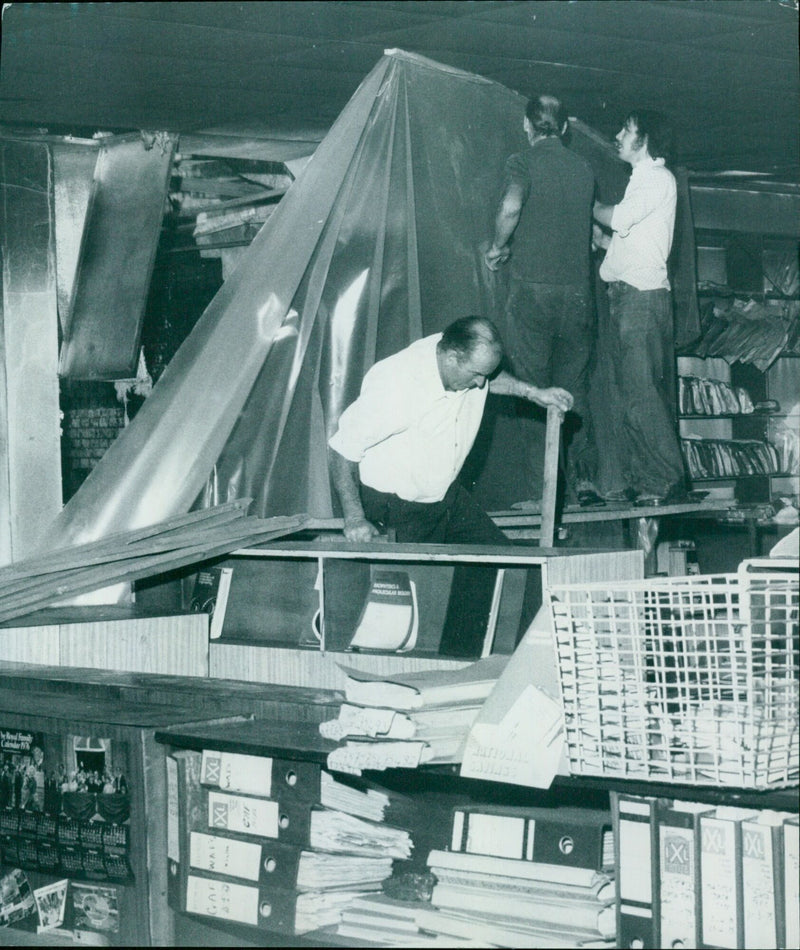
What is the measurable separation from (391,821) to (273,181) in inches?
202

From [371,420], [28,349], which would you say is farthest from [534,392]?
[28,349]

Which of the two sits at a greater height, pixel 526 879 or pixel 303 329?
pixel 303 329

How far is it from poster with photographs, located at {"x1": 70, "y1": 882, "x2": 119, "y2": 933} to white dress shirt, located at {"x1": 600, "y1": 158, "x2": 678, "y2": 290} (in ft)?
13.8

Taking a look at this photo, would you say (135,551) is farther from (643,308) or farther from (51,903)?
(643,308)

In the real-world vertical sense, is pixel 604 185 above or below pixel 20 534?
above

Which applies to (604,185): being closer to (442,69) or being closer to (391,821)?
(442,69)

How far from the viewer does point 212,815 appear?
2.61 m

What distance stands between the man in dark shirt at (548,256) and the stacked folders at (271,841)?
3251 mm

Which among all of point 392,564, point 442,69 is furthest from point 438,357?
point 442,69

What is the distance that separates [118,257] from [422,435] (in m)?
2.61

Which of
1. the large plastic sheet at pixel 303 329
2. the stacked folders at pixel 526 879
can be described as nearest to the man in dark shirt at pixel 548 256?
the large plastic sheet at pixel 303 329

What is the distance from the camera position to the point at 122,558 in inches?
145

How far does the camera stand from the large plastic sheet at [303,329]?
445 centimetres

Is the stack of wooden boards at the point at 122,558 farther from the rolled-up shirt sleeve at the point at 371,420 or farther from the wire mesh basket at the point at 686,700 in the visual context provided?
the wire mesh basket at the point at 686,700
